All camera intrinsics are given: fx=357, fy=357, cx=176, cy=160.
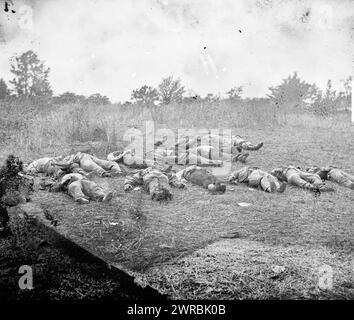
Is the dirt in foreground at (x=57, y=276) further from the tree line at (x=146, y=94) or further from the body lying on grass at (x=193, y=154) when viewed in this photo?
the tree line at (x=146, y=94)

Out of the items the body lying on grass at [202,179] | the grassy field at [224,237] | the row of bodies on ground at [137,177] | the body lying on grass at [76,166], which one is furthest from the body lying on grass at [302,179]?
the body lying on grass at [76,166]

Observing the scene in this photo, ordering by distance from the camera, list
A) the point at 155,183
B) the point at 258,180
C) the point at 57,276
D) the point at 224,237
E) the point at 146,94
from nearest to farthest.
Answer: the point at 57,276
the point at 224,237
the point at 155,183
the point at 258,180
the point at 146,94

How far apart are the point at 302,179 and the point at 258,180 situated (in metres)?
0.77

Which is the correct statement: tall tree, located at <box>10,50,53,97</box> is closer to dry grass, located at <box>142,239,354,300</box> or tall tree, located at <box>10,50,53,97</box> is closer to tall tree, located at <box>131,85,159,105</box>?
tall tree, located at <box>131,85,159,105</box>

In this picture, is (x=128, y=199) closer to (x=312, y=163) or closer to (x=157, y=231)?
(x=157, y=231)

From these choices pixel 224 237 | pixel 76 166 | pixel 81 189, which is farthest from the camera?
pixel 76 166

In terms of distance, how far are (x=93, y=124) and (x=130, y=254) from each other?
7.52 meters

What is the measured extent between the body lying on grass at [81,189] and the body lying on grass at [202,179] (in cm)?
145

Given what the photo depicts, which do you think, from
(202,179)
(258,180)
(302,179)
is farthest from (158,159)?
(302,179)

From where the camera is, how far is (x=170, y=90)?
56.0ft

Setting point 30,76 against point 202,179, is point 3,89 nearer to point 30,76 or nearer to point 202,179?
point 30,76

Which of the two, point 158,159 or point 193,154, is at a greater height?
point 193,154

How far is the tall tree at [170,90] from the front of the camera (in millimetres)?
16478

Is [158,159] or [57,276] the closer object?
[57,276]
